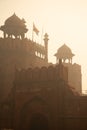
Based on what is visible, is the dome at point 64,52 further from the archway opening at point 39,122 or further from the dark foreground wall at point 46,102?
the archway opening at point 39,122

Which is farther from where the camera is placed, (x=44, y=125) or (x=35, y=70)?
(x=35, y=70)

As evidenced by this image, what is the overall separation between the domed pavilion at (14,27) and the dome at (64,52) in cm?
838

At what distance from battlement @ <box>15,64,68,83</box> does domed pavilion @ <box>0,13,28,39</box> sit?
20.6 ft

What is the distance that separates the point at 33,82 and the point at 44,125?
3.01m

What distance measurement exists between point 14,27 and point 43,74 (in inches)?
310

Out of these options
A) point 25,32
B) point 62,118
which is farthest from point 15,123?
point 25,32

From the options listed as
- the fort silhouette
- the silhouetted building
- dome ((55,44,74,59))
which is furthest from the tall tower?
the fort silhouette

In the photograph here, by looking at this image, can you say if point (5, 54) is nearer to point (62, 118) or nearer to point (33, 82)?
point (33, 82)

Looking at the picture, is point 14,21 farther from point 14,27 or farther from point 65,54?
point 65,54

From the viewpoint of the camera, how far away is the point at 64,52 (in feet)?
108

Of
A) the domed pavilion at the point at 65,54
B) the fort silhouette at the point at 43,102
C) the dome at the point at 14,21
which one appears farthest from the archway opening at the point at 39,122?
the domed pavilion at the point at 65,54

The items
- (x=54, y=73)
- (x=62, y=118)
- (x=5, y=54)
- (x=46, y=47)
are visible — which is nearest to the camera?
(x=62, y=118)

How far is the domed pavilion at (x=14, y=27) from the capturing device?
25.4 meters

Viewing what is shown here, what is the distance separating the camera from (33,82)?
19.3 metres
